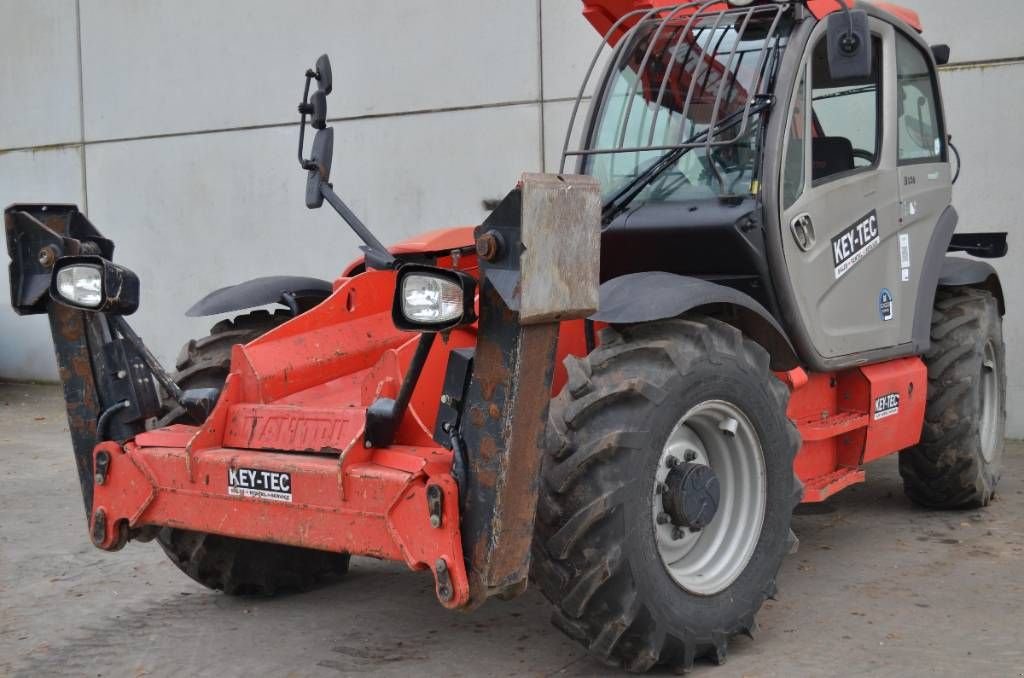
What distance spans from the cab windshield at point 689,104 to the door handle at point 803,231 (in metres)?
0.23

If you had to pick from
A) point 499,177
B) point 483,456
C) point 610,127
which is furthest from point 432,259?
point 499,177

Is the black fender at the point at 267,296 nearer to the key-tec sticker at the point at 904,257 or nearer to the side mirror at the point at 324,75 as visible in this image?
the side mirror at the point at 324,75

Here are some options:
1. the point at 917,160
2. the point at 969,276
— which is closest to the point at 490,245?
the point at 917,160

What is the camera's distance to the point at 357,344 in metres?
4.73

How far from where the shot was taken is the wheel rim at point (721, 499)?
4.11 m

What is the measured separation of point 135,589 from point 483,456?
2.44 m

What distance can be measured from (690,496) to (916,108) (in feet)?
9.18

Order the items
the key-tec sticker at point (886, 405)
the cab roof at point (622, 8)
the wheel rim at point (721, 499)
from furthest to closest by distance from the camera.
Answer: the key-tec sticker at point (886, 405) < the cab roof at point (622, 8) < the wheel rim at point (721, 499)

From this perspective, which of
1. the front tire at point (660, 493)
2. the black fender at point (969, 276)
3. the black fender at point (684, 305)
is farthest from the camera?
the black fender at point (969, 276)

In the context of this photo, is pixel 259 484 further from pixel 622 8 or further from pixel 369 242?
pixel 622 8

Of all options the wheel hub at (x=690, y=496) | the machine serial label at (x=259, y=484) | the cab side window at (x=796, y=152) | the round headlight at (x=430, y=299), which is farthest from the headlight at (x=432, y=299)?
the cab side window at (x=796, y=152)

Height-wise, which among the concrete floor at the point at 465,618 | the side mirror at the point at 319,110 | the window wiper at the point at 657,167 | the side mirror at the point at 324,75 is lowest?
the concrete floor at the point at 465,618

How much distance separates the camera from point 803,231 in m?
4.92

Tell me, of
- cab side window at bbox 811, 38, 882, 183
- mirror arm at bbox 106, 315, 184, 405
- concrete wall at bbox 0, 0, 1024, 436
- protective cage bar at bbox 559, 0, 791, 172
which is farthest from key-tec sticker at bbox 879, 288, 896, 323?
mirror arm at bbox 106, 315, 184, 405
